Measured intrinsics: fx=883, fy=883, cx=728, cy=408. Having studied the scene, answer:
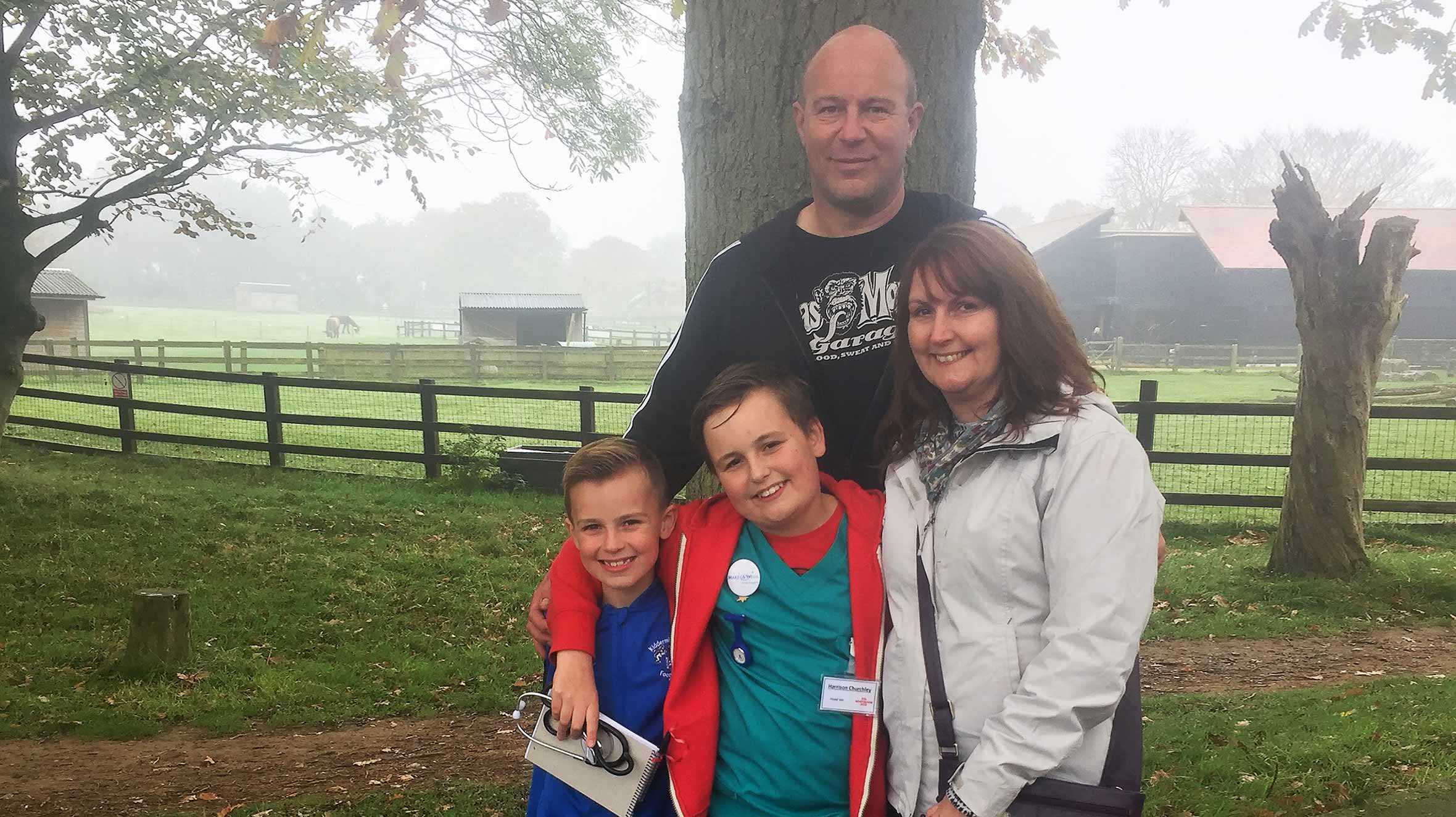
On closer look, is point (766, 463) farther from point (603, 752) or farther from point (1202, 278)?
point (1202, 278)

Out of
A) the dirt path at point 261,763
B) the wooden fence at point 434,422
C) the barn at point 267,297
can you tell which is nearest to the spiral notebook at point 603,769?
the dirt path at point 261,763

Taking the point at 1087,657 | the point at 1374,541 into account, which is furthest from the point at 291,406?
the point at 1087,657

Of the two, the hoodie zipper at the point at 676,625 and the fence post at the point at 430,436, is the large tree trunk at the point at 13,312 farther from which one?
the hoodie zipper at the point at 676,625

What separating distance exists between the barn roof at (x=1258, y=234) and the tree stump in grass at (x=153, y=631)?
22.0 meters

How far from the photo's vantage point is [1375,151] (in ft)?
87.0

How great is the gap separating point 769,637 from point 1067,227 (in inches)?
1032

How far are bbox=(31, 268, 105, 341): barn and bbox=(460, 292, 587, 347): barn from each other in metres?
9.49

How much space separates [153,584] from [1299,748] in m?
6.57

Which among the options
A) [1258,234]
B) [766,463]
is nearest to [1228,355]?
[1258,234]

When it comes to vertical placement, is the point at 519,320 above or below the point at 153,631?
above

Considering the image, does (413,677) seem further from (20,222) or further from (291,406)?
(291,406)

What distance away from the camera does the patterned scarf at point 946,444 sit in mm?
1422

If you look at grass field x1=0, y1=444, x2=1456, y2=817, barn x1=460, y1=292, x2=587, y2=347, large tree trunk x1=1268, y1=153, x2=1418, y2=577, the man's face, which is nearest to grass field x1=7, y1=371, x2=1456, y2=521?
grass field x1=0, y1=444, x2=1456, y2=817

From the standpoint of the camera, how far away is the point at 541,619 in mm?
1854
